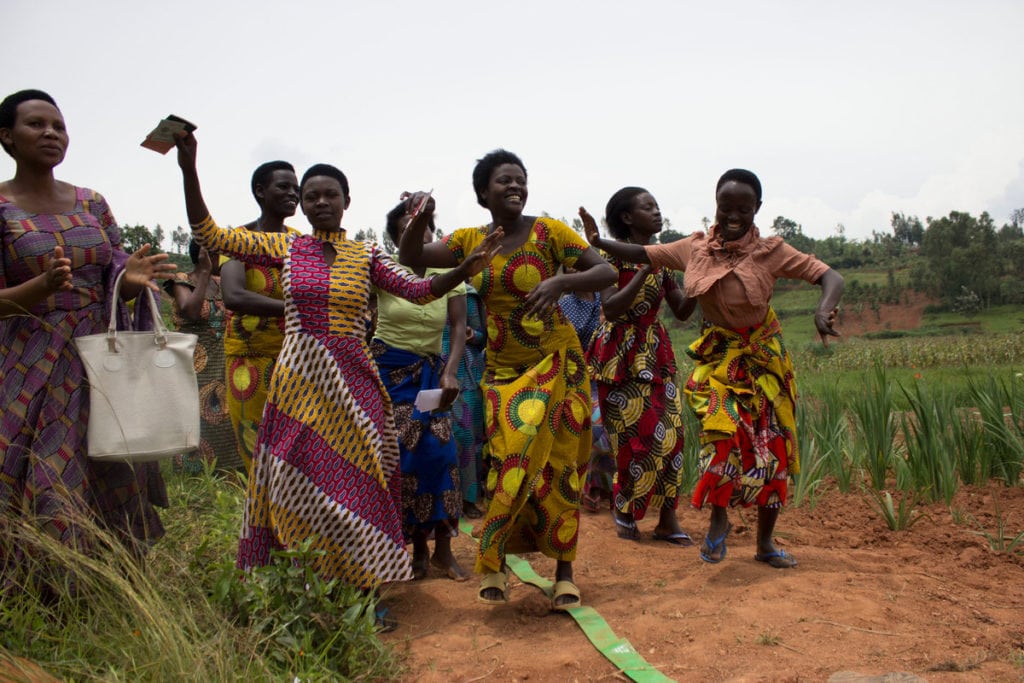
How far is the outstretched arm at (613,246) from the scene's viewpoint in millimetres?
4148

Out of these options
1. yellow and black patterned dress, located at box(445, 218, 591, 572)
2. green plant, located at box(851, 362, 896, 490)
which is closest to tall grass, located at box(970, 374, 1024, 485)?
green plant, located at box(851, 362, 896, 490)

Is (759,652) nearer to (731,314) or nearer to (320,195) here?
(731,314)

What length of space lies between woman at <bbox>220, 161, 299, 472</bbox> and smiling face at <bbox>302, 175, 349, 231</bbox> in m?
0.42

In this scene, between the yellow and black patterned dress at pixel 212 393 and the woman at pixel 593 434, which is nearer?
the woman at pixel 593 434

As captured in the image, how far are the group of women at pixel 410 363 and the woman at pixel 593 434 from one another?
0.98 metres

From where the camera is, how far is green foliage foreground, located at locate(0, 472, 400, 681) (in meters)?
2.62

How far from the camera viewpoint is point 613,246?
422 centimetres

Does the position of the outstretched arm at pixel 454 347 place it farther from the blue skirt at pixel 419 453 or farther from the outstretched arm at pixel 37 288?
the outstretched arm at pixel 37 288

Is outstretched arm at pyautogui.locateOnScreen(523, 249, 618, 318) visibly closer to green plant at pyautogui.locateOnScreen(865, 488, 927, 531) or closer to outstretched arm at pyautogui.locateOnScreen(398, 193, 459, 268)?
outstretched arm at pyautogui.locateOnScreen(398, 193, 459, 268)

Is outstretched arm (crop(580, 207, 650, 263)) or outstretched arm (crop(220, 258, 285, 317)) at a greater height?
outstretched arm (crop(580, 207, 650, 263))

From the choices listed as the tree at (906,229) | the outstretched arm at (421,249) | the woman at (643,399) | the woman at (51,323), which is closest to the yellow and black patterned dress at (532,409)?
the outstretched arm at (421,249)

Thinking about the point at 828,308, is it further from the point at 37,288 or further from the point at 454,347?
the point at 37,288

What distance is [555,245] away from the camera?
380 cm

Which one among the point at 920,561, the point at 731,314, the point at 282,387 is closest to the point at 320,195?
the point at 282,387
